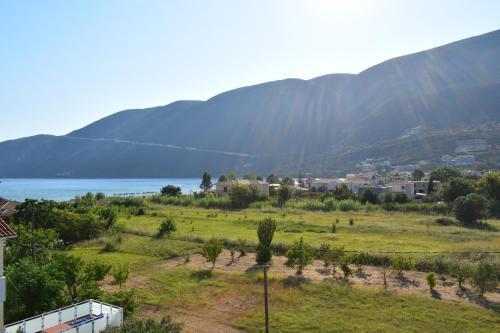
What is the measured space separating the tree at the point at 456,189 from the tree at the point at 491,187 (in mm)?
1398

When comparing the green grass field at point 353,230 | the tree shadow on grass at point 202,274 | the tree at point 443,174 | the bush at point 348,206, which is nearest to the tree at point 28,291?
the tree shadow on grass at point 202,274

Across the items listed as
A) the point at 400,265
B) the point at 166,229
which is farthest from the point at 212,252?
the point at 166,229

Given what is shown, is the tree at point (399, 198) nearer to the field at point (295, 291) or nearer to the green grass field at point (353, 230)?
the green grass field at point (353, 230)

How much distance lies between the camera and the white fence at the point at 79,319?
552 inches

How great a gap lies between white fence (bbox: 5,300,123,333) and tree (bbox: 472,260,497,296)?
15217mm

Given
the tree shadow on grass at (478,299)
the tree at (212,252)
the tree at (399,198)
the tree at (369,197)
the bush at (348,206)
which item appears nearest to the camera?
the tree shadow on grass at (478,299)

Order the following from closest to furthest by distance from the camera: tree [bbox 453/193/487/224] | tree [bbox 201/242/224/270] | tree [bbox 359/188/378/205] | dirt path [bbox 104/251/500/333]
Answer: dirt path [bbox 104/251/500/333], tree [bbox 201/242/224/270], tree [bbox 453/193/487/224], tree [bbox 359/188/378/205]

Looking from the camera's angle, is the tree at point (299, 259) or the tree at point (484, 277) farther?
the tree at point (299, 259)

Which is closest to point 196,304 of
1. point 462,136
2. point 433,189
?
point 433,189

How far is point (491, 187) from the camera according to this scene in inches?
2133

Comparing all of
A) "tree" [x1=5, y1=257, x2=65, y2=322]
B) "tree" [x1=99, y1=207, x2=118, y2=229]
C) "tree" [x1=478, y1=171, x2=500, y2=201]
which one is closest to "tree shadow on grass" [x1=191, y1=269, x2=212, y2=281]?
"tree" [x1=5, y1=257, x2=65, y2=322]

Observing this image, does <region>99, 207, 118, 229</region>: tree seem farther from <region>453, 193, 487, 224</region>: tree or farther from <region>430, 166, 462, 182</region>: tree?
<region>430, 166, 462, 182</region>: tree

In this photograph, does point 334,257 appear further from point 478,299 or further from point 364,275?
point 478,299

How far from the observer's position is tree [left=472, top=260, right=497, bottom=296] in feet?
63.2
